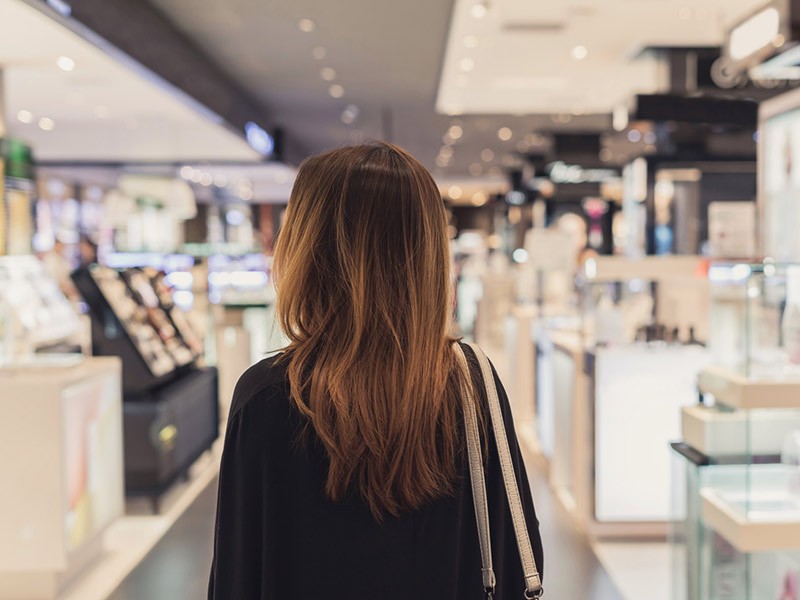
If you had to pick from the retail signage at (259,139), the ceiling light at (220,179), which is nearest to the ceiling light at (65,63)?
the retail signage at (259,139)

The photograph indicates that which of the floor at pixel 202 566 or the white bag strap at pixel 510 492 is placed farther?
the floor at pixel 202 566

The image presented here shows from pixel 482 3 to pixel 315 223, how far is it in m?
5.62

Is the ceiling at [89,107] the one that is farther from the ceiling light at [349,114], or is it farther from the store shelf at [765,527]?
the store shelf at [765,527]

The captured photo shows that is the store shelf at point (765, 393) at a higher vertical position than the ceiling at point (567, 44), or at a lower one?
lower

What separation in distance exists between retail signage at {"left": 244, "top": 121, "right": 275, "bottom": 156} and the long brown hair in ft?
32.9

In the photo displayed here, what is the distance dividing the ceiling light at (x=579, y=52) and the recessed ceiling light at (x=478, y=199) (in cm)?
2518

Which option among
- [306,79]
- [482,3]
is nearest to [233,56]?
[306,79]

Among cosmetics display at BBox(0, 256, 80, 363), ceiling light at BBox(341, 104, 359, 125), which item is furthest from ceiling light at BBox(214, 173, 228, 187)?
cosmetics display at BBox(0, 256, 80, 363)

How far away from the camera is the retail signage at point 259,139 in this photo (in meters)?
11.2

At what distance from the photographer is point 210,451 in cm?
669

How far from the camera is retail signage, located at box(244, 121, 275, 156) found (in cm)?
1119

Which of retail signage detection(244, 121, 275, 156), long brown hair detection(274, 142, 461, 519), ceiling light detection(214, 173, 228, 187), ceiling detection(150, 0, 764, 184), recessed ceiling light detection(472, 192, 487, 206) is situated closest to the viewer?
long brown hair detection(274, 142, 461, 519)

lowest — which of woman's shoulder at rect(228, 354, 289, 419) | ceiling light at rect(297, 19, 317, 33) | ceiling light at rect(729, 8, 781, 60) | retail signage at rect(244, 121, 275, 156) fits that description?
woman's shoulder at rect(228, 354, 289, 419)

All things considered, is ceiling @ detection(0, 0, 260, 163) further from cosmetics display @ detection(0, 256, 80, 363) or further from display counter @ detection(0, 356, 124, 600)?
display counter @ detection(0, 356, 124, 600)
